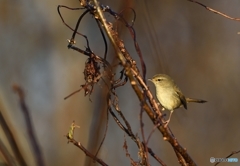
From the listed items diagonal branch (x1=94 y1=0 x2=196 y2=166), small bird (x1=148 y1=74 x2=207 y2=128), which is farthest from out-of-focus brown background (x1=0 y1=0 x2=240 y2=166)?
diagonal branch (x1=94 y1=0 x2=196 y2=166)

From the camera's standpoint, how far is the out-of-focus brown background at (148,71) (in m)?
1.79

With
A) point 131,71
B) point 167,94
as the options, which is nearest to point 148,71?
point 167,94

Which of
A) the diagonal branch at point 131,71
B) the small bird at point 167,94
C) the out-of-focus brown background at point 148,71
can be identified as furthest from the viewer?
the out-of-focus brown background at point 148,71

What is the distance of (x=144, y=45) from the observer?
5.86 feet

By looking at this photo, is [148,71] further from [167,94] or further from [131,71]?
[131,71]

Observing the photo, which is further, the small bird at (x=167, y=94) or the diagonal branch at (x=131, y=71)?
the small bird at (x=167, y=94)

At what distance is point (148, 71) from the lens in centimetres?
183

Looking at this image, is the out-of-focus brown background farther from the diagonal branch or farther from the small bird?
the diagonal branch

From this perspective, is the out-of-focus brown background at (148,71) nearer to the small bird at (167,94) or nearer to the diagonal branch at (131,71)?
the small bird at (167,94)

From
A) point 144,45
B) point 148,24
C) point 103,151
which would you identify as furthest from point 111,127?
point 148,24

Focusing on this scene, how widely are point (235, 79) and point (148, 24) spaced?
58 cm

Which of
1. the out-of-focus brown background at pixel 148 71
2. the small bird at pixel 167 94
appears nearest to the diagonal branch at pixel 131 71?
the small bird at pixel 167 94

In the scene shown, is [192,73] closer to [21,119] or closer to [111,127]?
[111,127]

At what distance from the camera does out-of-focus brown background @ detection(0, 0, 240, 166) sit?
1785 millimetres
